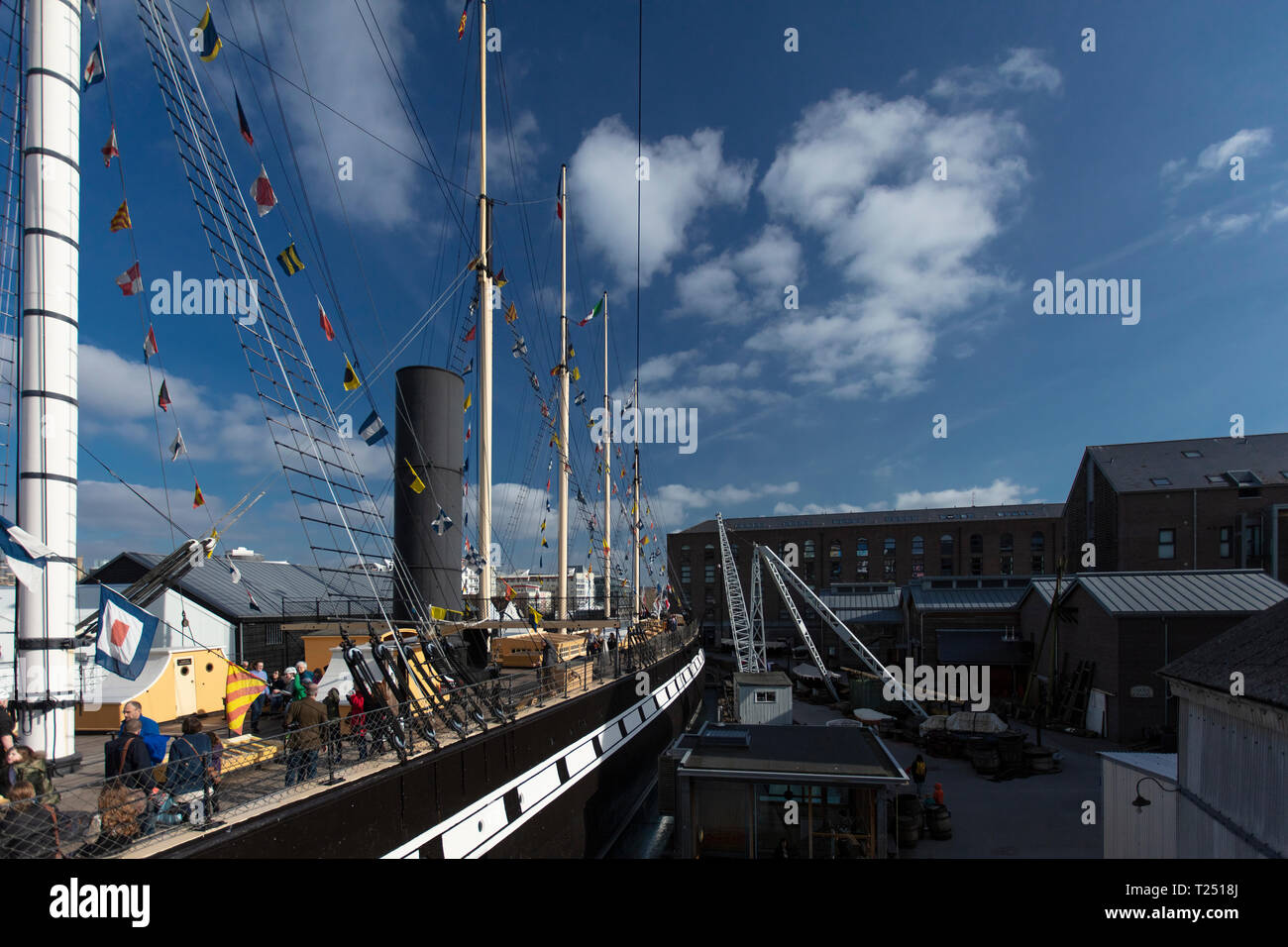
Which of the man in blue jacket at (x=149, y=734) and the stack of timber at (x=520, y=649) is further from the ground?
the man in blue jacket at (x=149, y=734)

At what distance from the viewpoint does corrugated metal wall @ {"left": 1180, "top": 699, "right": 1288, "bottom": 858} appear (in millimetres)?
7207

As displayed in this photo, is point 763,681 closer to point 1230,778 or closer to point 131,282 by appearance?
point 1230,778

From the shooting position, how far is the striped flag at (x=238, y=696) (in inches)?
390

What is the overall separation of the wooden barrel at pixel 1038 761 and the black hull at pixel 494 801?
11.1m

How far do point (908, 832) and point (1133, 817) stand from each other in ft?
13.8

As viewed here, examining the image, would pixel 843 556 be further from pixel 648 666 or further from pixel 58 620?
pixel 58 620

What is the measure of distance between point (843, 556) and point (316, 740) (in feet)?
202

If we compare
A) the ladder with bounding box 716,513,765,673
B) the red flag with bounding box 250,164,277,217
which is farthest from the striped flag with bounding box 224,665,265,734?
the ladder with bounding box 716,513,765,673

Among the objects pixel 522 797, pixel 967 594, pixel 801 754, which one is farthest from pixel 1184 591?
pixel 522 797

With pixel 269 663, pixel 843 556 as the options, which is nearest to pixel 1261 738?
pixel 269 663

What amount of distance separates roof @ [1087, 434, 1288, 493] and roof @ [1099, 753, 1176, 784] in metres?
33.4

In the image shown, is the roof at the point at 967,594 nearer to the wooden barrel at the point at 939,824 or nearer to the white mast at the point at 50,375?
the wooden barrel at the point at 939,824

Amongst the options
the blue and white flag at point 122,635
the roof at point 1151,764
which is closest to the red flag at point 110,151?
the blue and white flag at point 122,635

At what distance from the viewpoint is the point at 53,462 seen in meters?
6.11
